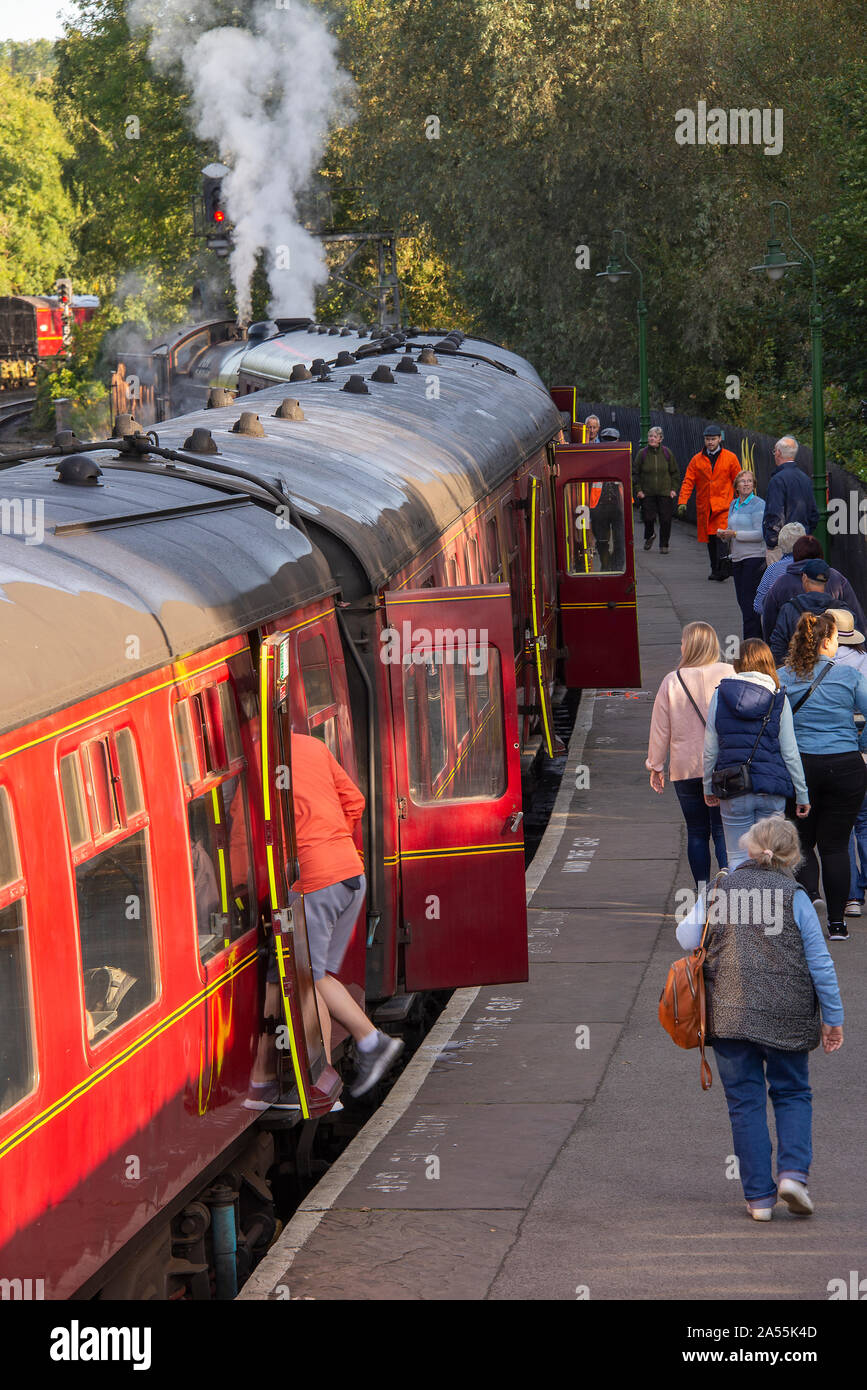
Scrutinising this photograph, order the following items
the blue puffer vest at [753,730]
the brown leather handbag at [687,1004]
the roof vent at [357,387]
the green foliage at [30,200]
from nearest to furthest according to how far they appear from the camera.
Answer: the brown leather handbag at [687,1004] → the blue puffer vest at [753,730] → the roof vent at [357,387] → the green foliage at [30,200]

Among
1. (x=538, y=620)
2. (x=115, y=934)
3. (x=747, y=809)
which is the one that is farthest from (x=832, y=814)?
(x=538, y=620)

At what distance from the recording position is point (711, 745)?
10.2 m

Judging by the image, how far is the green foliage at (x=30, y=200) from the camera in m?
89.4

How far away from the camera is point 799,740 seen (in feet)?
35.1

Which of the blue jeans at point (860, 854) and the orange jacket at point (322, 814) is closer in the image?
the orange jacket at point (322, 814)

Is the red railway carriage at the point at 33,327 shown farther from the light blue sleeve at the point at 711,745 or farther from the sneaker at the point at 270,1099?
the sneaker at the point at 270,1099

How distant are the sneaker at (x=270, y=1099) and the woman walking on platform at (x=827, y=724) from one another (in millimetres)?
4256

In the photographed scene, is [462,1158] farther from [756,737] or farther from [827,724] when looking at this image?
[827,724]

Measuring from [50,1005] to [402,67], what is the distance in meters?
41.7

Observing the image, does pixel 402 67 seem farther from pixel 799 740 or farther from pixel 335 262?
pixel 799 740

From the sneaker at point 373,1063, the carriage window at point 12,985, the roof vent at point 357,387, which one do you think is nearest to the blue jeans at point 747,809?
the sneaker at point 373,1063

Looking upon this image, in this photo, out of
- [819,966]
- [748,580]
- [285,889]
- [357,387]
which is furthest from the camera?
[748,580]

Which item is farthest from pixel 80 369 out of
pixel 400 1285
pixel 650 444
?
pixel 400 1285

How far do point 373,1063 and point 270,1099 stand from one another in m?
1.15
